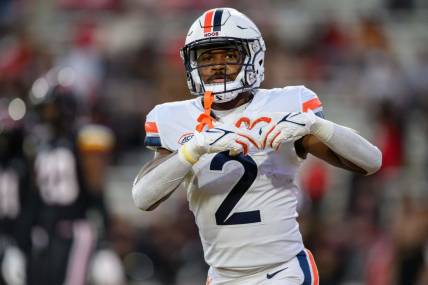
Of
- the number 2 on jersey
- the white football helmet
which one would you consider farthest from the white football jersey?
the white football helmet

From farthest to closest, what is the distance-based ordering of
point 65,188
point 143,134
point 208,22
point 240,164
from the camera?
point 143,134
point 65,188
point 208,22
point 240,164

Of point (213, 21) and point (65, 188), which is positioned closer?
point (213, 21)

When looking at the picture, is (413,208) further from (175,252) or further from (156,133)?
(156,133)

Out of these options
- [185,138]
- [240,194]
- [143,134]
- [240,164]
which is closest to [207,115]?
[185,138]

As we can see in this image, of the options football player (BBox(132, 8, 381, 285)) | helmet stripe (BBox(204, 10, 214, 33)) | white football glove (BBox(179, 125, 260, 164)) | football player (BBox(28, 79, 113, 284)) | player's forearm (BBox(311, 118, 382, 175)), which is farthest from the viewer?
football player (BBox(28, 79, 113, 284))

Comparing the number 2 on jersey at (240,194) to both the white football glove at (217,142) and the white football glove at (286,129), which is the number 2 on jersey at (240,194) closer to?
the white football glove at (217,142)

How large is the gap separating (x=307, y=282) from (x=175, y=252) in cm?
551

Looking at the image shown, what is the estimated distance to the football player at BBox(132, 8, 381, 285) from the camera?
463cm

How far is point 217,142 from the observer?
4387mm

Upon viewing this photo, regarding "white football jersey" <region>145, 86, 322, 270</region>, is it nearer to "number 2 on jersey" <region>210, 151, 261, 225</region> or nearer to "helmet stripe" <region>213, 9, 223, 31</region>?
"number 2 on jersey" <region>210, 151, 261, 225</region>

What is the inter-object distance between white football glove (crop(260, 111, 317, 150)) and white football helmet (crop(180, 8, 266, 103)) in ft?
1.05

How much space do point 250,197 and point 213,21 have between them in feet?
2.50

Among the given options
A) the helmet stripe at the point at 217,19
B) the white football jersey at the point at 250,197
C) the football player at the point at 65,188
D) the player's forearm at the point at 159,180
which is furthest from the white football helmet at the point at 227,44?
the football player at the point at 65,188

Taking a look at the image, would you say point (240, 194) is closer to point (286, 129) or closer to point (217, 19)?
point (286, 129)
